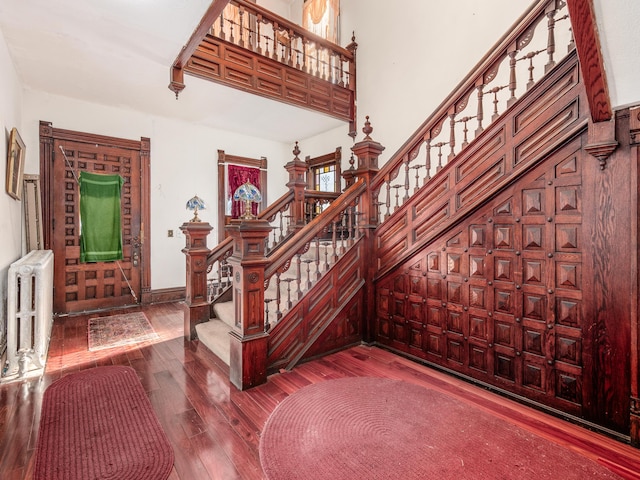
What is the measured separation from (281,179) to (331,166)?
Answer: 1267 mm

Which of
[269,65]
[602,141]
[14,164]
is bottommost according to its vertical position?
[602,141]

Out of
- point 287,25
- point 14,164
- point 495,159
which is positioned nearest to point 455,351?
point 495,159

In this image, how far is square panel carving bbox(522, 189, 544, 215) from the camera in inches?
83.4

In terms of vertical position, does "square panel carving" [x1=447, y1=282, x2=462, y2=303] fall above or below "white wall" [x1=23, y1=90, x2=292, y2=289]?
below

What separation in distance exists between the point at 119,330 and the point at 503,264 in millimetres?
4196

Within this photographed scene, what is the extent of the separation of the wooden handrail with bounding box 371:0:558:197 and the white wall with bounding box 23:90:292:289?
4101 mm

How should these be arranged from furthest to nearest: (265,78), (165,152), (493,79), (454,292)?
(165,152)
(265,78)
(493,79)
(454,292)

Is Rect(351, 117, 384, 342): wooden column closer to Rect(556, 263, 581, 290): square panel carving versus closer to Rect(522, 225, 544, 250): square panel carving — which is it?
Rect(522, 225, 544, 250): square panel carving

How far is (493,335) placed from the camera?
236 cm

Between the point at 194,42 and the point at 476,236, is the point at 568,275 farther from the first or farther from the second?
the point at 194,42

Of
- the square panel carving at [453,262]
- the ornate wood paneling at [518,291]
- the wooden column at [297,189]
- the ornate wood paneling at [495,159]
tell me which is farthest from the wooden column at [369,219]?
the wooden column at [297,189]

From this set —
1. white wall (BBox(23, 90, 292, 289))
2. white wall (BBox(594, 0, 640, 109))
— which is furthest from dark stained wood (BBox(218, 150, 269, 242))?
white wall (BBox(594, 0, 640, 109))

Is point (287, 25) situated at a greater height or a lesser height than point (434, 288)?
greater

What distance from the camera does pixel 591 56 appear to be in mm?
1466
